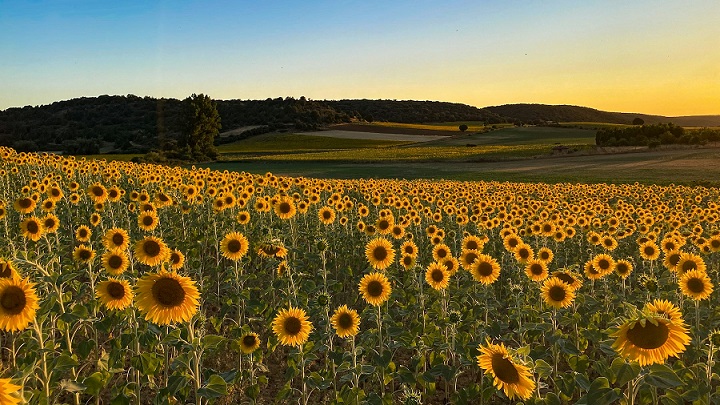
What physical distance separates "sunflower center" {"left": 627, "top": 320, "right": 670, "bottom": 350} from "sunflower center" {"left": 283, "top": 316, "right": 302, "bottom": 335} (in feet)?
10.1

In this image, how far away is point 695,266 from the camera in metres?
6.96

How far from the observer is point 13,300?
11.5 ft

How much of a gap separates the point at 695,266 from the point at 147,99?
16414 cm

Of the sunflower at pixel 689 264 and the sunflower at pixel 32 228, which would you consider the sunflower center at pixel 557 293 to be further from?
the sunflower at pixel 32 228

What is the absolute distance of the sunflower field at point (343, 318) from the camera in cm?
372

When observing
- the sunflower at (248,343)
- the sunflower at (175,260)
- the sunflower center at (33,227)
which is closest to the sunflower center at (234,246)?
the sunflower at (175,260)

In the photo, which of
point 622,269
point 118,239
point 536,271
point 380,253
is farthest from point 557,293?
point 118,239

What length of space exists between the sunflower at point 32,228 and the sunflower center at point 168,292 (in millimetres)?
4867

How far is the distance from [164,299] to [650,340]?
3582mm

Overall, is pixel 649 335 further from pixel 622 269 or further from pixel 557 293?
pixel 622 269

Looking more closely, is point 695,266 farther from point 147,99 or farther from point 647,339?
point 147,99

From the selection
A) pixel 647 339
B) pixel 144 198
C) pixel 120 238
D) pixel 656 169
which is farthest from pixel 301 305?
pixel 656 169

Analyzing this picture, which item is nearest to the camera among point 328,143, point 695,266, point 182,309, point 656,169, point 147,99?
point 182,309

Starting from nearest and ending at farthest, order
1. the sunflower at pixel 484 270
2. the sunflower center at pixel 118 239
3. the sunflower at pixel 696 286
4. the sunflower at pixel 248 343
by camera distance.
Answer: the sunflower at pixel 248 343 → the sunflower at pixel 696 286 → the sunflower center at pixel 118 239 → the sunflower at pixel 484 270
